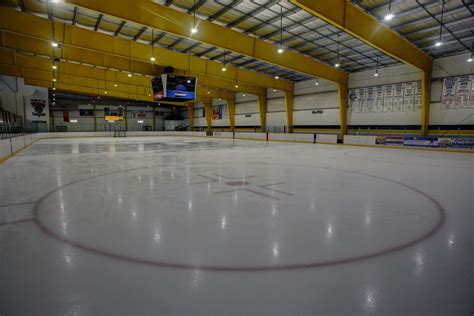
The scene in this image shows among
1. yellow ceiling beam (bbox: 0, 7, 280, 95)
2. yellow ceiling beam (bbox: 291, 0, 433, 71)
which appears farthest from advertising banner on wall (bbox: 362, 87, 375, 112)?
yellow ceiling beam (bbox: 0, 7, 280, 95)

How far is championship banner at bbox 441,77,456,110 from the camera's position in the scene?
60.6 ft

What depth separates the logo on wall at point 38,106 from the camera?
31500mm

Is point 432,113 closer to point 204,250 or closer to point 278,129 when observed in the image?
point 278,129

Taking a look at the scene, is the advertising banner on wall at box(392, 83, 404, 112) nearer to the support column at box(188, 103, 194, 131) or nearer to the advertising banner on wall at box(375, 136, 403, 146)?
the advertising banner on wall at box(375, 136, 403, 146)

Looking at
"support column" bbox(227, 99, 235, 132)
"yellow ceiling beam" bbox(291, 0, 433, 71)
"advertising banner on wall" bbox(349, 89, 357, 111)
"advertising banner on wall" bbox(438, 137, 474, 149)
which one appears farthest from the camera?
"support column" bbox(227, 99, 235, 132)

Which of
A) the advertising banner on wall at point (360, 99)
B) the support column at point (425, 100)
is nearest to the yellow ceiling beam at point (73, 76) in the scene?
the advertising banner on wall at point (360, 99)

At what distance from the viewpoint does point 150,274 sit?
257 centimetres

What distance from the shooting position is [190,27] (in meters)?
11.5

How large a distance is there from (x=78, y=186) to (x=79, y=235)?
138 inches

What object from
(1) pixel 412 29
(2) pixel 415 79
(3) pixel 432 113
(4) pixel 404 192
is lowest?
(4) pixel 404 192

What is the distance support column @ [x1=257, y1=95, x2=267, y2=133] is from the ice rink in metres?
27.2

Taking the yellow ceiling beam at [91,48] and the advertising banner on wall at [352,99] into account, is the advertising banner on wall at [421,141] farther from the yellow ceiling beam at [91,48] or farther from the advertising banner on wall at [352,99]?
the yellow ceiling beam at [91,48]

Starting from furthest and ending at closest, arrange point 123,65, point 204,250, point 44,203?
point 123,65, point 44,203, point 204,250

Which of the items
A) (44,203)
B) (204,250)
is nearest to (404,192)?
(204,250)
